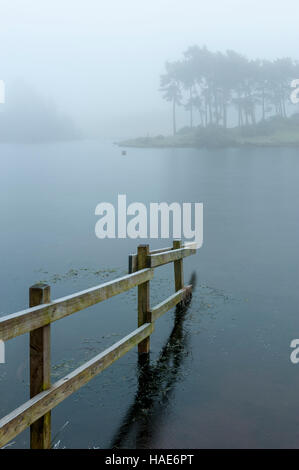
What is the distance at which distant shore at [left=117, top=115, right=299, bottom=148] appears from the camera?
114744mm

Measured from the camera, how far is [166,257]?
10.6 metres

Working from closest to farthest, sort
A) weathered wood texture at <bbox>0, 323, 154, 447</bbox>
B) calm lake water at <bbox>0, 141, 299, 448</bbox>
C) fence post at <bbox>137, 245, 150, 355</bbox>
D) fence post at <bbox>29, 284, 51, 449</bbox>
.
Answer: weathered wood texture at <bbox>0, 323, 154, 447</bbox>
fence post at <bbox>29, 284, 51, 449</bbox>
calm lake water at <bbox>0, 141, 299, 448</bbox>
fence post at <bbox>137, 245, 150, 355</bbox>

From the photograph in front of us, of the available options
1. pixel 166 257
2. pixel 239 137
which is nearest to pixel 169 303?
pixel 166 257

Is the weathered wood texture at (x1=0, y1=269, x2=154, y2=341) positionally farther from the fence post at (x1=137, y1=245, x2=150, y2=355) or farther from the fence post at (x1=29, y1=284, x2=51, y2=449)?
the fence post at (x1=137, y1=245, x2=150, y2=355)

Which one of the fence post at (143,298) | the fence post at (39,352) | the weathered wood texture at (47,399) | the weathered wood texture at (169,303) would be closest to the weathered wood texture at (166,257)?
the fence post at (143,298)

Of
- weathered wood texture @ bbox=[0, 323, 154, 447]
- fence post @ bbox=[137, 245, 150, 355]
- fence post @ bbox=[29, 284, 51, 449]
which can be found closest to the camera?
weathered wood texture @ bbox=[0, 323, 154, 447]

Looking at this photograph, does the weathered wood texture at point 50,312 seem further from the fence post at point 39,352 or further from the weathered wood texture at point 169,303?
the weathered wood texture at point 169,303

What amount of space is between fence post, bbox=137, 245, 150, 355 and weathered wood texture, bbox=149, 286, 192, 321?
0.15m

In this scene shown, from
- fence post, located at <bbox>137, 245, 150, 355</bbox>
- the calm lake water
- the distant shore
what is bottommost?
the calm lake water

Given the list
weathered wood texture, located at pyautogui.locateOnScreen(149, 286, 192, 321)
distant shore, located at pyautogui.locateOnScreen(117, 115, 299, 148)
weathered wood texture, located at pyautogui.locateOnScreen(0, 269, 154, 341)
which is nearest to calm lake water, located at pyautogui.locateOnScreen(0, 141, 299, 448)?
weathered wood texture, located at pyautogui.locateOnScreen(149, 286, 192, 321)

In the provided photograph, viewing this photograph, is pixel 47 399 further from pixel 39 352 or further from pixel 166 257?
pixel 166 257

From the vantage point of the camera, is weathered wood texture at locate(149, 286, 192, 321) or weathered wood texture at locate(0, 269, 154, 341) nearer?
weathered wood texture at locate(0, 269, 154, 341)

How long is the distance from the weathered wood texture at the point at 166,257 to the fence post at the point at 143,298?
0.13 m

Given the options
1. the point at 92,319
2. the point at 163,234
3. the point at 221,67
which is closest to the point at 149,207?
the point at 163,234
